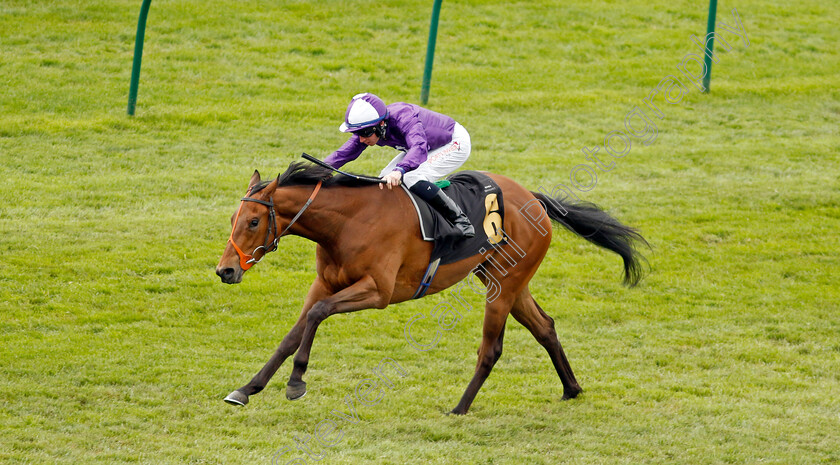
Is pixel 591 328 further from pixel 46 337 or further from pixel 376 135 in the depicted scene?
pixel 46 337

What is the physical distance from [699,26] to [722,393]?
47.2 feet

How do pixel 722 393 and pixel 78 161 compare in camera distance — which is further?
pixel 78 161

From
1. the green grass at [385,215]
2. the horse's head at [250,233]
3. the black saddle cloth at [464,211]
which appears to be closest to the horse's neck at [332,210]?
the horse's head at [250,233]

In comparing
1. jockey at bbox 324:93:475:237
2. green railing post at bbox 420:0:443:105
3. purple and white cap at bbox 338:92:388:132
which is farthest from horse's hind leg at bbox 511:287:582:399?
green railing post at bbox 420:0:443:105

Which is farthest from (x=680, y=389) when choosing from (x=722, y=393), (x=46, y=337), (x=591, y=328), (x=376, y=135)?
(x=46, y=337)

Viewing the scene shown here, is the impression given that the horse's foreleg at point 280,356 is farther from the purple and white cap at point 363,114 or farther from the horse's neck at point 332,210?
the purple and white cap at point 363,114

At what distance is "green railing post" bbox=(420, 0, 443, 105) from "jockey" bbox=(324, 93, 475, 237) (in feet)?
27.3

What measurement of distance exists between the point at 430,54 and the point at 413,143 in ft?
30.3

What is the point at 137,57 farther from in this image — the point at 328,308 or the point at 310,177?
the point at 328,308

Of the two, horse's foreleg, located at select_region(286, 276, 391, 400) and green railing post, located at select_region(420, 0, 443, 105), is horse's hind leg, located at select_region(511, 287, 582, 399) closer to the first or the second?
horse's foreleg, located at select_region(286, 276, 391, 400)

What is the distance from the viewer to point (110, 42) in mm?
16594

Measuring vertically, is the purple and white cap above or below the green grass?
above

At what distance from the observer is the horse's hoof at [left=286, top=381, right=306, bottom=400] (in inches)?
231

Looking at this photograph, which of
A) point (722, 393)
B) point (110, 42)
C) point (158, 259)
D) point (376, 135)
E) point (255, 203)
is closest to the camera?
point (255, 203)
